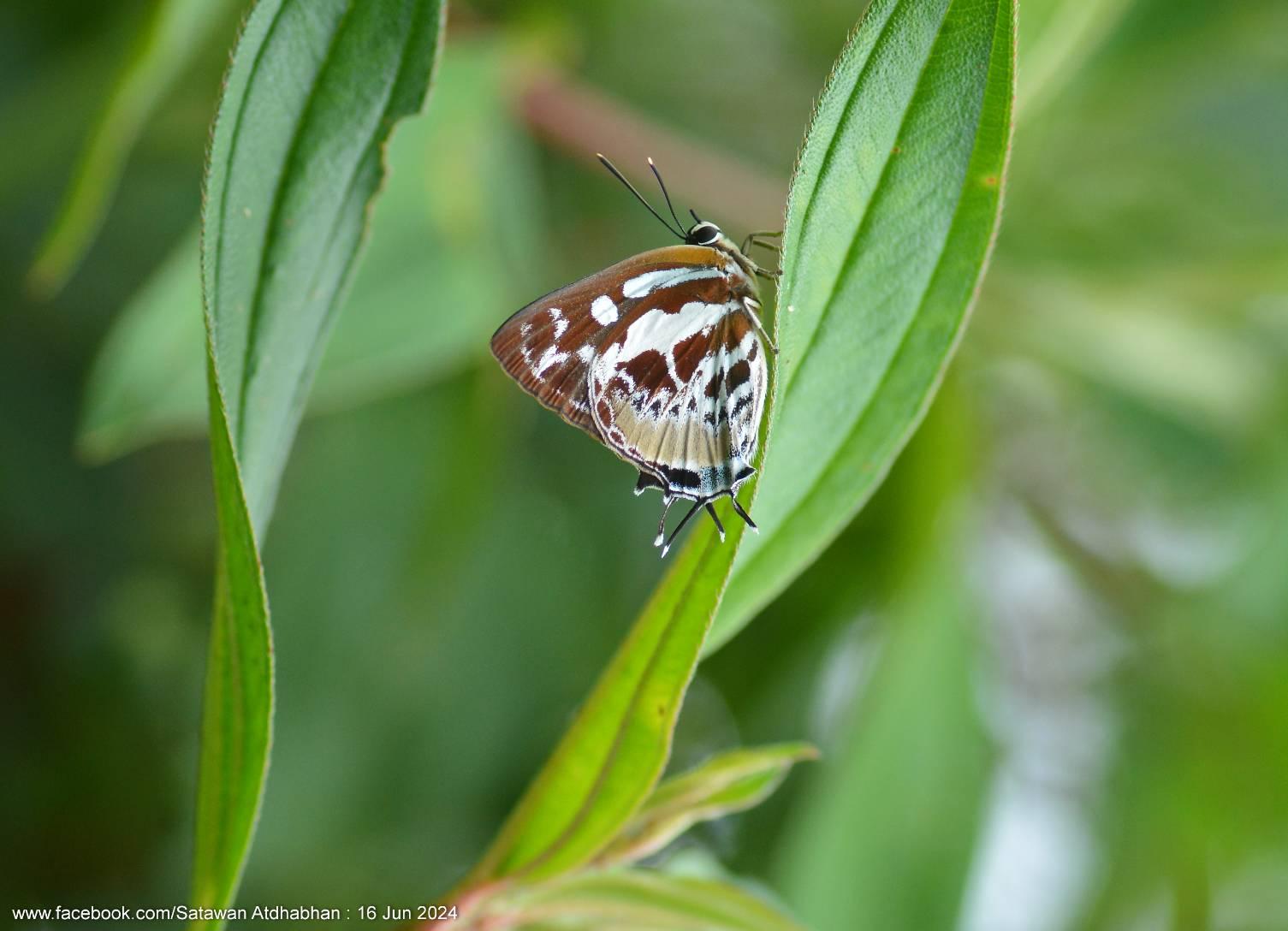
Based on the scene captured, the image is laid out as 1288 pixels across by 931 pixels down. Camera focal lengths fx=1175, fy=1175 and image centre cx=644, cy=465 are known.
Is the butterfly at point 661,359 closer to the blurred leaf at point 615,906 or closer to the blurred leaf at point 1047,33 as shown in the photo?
the blurred leaf at point 615,906

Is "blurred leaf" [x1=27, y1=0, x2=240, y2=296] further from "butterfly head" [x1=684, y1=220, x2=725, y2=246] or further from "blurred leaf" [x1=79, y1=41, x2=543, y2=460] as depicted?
"butterfly head" [x1=684, y1=220, x2=725, y2=246]

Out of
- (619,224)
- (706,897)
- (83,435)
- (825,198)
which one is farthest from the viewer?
(619,224)

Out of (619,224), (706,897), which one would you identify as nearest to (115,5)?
(619,224)

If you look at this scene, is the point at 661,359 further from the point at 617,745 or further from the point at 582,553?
the point at 582,553

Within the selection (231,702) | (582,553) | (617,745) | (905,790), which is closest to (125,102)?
(231,702)

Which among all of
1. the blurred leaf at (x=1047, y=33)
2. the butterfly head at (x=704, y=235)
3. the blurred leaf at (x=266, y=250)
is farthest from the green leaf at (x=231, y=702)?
the blurred leaf at (x=1047, y=33)

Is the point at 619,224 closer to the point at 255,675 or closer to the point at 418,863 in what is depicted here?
the point at 418,863
